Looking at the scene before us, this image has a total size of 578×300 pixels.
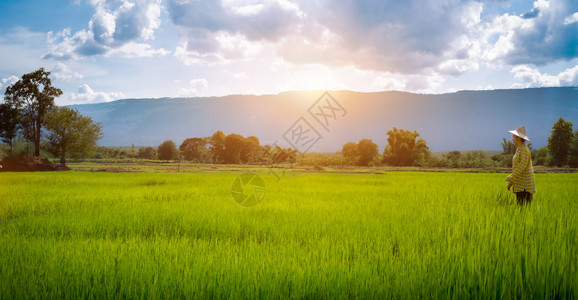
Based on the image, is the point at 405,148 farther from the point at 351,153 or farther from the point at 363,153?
the point at 351,153

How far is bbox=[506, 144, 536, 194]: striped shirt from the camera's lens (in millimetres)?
8344

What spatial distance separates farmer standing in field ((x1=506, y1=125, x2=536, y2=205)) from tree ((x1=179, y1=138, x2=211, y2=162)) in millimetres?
60358

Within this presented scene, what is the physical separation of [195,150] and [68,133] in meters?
27.3

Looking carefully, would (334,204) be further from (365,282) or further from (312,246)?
(365,282)

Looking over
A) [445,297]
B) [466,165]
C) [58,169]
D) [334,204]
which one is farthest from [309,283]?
[466,165]

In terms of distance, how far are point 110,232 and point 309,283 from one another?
5.48 meters

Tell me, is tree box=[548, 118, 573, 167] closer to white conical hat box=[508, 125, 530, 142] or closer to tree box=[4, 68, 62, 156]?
white conical hat box=[508, 125, 530, 142]

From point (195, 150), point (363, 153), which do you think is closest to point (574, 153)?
point (363, 153)

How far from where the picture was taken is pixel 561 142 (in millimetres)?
40438

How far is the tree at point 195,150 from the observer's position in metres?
65.4

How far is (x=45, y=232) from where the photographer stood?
7.31m

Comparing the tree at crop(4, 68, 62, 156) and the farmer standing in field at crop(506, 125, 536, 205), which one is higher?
the tree at crop(4, 68, 62, 156)

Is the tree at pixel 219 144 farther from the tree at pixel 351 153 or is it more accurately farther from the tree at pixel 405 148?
the tree at pixel 405 148

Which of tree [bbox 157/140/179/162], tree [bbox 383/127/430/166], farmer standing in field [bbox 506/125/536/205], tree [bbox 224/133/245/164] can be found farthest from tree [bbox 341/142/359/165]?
farmer standing in field [bbox 506/125/536/205]
